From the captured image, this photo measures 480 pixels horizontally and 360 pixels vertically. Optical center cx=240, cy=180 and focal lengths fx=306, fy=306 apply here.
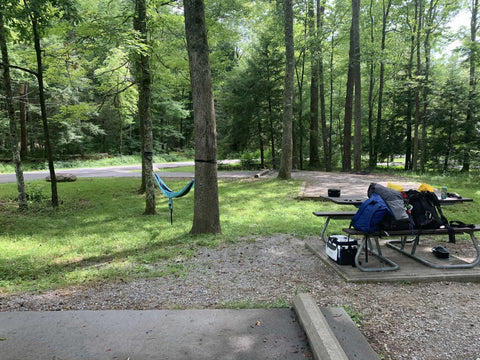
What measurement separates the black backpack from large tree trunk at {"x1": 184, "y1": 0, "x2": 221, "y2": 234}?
3178 millimetres

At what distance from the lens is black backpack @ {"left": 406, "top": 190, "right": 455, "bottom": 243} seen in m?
3.90

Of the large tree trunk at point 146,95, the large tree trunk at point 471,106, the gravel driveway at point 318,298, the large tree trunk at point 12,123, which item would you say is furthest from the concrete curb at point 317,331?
the large tree trunk at point 471,106

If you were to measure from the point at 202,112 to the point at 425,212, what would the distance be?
373cm

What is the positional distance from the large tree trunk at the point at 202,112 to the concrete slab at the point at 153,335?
9.26 feet

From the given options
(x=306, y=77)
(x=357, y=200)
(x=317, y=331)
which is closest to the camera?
(x=317, y=331)

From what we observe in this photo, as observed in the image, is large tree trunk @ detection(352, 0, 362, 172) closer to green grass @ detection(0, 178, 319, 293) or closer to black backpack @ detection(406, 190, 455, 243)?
green grass @ detection(0, 178, 319, 293)

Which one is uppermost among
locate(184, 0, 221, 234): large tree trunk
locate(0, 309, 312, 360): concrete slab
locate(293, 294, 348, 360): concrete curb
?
locate(184, 0, 221, 234): large tree trunk

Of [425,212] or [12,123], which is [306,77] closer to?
[12,123]

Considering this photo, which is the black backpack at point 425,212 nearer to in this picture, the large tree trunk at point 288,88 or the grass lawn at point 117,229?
the grass lawn at point 117,229

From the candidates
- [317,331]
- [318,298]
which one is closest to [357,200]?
[318,298]

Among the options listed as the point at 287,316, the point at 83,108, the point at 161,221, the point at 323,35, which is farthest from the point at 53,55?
the point at 323,35

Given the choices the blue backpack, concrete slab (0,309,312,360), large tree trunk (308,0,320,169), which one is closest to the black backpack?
the blue backpack

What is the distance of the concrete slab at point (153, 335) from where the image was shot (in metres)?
2.35

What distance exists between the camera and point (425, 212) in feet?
12.9
